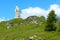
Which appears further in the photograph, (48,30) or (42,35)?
(48,30)

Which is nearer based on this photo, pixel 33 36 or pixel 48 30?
pixel 33 36

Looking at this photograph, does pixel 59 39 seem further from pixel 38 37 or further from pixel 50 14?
pixel 50 14

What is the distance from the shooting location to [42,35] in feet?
340

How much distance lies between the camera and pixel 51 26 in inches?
4530

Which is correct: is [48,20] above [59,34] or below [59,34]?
above

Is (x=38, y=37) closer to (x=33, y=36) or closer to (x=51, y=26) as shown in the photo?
(x=33, y=36)

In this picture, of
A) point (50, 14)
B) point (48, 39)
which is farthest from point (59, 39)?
point (50, 14)

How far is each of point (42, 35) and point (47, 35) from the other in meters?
2.34

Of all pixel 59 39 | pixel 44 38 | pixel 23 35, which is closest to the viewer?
pixel 59 39

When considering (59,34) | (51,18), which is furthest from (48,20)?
(59,34)

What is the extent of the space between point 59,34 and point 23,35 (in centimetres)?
1840

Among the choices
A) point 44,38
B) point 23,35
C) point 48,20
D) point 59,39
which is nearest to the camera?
point 59,39

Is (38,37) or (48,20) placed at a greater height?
(48,20)

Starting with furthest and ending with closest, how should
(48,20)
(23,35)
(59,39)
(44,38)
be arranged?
(48,20) → (23,35) → (44,38) → (59,39)
